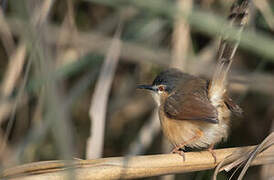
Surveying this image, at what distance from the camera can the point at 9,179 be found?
5.67 feet

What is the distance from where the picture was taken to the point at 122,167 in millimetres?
1931

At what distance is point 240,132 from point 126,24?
1831 millimetres

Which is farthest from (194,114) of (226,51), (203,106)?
(226,51)

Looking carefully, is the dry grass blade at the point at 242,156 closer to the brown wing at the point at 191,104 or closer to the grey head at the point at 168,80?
the brown wing at the point at 191,104

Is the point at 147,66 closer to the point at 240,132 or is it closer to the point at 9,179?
the point at 240,132

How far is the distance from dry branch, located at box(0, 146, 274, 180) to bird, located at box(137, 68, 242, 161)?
58 cm

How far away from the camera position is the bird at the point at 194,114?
2857 mm

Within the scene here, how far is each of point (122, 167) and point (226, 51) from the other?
121 centimetres

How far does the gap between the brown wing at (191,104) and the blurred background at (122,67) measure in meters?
0.38

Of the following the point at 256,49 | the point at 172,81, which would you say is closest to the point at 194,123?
the point at 172,81

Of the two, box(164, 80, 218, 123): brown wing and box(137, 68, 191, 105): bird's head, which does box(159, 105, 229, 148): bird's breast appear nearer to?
box(164, 80, 218, 123): brown wing

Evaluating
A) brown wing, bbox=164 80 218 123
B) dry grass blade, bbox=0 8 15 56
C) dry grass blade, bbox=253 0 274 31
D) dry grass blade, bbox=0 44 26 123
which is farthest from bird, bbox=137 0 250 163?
dry grass blade, bbox=0 8 15 56

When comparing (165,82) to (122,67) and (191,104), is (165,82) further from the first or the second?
(122,67)

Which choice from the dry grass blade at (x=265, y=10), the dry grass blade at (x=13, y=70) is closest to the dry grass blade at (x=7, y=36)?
the dry grass blade at (x=13, y=70)
